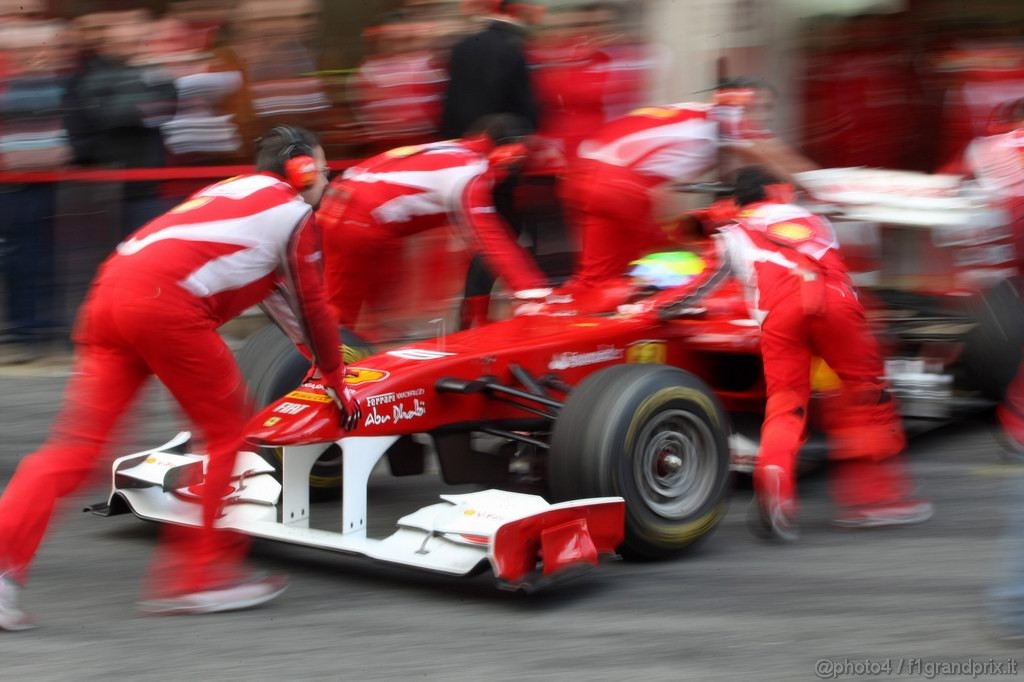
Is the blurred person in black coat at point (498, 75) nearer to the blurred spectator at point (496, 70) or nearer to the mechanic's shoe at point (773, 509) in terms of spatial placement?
the blurred spectator at point (496, 70)

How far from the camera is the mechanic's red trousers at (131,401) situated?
460 centimetres

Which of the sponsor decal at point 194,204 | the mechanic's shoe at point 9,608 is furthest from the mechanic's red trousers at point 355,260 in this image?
the mechanic's shoe at point 9,608

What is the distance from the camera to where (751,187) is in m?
5.96

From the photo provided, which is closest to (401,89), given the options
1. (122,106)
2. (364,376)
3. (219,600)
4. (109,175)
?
(122,106)

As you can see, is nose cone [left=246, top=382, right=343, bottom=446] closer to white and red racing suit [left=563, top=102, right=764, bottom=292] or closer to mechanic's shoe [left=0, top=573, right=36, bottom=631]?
mechanic's shoe [left=0, top=573, right=36, bottom=631]

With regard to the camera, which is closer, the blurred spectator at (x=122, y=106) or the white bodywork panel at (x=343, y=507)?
the white bodywork panel at (x=343, y=507)

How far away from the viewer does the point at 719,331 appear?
6211mm

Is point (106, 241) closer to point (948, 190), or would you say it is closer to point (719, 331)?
point (719, 331)

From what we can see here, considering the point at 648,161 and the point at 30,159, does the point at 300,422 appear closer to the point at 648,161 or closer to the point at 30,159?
the point at 648,161

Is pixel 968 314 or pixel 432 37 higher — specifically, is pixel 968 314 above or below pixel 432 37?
below

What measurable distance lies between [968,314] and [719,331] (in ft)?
4.65

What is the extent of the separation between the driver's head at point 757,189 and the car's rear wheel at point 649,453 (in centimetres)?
86

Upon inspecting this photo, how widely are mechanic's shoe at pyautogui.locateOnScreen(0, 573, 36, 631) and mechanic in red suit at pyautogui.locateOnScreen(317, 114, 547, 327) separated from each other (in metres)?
2.65

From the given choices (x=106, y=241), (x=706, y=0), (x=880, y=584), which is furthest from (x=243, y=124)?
(x=880, y=584)
